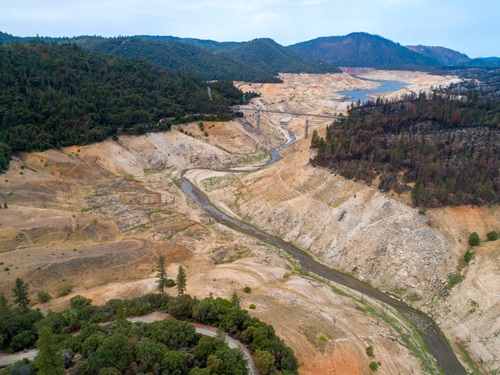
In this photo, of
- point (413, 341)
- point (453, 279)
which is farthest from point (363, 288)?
point (453, 279)

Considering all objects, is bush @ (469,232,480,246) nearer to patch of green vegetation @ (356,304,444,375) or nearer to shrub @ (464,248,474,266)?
shrub @ (464,248,474,266)

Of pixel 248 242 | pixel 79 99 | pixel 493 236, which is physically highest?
pixel 79 99

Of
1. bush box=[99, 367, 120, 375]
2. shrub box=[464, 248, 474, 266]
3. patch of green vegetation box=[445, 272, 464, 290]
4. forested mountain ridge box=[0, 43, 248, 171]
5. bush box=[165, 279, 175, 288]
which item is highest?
forested mountain ridge box=[0, 43, 248, 171]

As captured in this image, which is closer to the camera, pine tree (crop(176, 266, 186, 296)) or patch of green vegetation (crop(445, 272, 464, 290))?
pine tree (crop(176, 266, 186, 296))

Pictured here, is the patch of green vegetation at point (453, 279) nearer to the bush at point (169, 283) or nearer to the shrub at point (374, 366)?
the shrub at point (374, 366)

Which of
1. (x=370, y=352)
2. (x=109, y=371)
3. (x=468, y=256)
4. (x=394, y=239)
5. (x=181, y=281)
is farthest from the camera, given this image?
(x=394, y=239)

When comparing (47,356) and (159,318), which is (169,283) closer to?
(159,318)

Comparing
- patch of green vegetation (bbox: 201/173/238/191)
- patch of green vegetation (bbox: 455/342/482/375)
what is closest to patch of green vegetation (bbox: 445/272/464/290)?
patch of green vegetation (bbox: 455/342/482/375)
